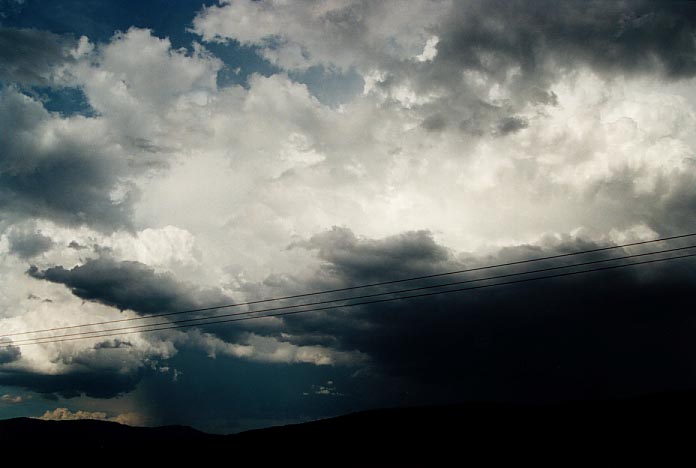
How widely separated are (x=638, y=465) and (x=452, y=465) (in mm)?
46723

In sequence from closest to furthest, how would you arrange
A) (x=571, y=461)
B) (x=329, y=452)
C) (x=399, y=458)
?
(x=571, y=461) < (x=399, y=458) < (x=329, y=452)

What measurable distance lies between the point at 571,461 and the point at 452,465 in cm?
3157

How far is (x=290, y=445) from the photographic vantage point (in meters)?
189

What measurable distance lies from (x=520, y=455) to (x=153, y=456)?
480ft

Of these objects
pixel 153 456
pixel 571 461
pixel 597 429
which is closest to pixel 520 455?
pixel 571 461

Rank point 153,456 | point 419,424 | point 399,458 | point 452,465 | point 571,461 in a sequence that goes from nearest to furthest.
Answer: point 571,461 → point 452,465 → point 399,458 → point 153,456 → point 419,424

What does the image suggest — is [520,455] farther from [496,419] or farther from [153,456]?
[153,456]

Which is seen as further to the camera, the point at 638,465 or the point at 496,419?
the point at 496,419

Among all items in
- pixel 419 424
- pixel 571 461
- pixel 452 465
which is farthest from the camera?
pixel 419 424

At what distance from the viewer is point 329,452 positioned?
167 meters

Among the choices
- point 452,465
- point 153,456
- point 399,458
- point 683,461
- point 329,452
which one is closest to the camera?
point 683,461

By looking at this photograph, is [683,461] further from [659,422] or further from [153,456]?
[153,456]

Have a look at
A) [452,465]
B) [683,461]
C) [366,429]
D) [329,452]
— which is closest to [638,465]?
[683,461]

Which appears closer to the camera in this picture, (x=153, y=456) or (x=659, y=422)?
(x=659, y=422)
